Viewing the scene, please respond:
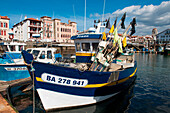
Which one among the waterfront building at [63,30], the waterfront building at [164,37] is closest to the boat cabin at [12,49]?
the waterfront building at [63,30]

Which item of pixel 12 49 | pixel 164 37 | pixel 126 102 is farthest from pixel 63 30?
pixel 164 37

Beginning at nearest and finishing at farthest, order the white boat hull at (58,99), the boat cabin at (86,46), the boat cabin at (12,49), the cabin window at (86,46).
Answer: the white boat hull at (58,99), the boat cabin at (86,46), the cabin window at (86,46), the boat cabin at (12,49)

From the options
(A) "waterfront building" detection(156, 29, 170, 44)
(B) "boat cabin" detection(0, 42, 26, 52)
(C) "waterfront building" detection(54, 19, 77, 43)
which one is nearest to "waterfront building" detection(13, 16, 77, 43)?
(C) "waterfront building" detection(54, 19, 77, 43)

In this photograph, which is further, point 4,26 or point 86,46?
point 4,26

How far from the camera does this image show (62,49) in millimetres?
49438

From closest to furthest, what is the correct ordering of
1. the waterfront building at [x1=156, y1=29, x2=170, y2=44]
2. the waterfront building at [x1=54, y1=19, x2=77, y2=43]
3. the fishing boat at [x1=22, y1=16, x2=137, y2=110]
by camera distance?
the fishing boat at [x1=22, y1=16, x2=137, y2=110] < the waterfront building at [x1=54, y1=19, x2=77, y2=43] < the waterfront building at [x1=156, y1=29, x2=170, y2=44]

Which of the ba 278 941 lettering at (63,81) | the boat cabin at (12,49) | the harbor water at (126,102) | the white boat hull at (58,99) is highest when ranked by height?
the boat cabin at (12,49)

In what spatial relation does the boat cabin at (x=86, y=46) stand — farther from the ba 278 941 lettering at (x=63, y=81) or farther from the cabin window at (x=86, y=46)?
the ba 278 941 lettering at (x=63, y=81)

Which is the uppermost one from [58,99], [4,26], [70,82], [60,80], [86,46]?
[4,26]

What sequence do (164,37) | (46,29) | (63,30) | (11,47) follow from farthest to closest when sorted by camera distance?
1. (164,37)
2. (63,30)
3. (46,29)
4. (11,47)

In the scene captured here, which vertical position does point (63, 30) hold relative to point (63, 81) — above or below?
above

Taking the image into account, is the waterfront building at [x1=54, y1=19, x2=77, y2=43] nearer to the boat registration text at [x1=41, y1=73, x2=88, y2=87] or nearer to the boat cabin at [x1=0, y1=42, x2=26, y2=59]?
the boat cabin at [x1=0, y1=42, x2=26, y2=59]

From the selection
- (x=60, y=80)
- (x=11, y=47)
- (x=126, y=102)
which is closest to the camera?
(x=60, y=80)

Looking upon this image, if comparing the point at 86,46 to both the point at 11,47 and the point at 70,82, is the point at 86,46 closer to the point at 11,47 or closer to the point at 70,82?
the point at 70,82
